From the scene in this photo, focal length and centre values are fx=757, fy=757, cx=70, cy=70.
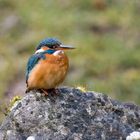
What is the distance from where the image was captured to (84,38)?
694 inches

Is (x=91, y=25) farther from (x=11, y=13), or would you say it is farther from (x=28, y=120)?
(x=28, y=120)

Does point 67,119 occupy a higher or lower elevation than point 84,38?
higher

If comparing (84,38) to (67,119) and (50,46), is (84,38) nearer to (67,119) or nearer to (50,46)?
(50,46)

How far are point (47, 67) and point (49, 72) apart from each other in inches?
3.0

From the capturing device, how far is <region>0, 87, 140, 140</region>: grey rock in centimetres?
787

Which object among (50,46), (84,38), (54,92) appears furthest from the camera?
(84,38)

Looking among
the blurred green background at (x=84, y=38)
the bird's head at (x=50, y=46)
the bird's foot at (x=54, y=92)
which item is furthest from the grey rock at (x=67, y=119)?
the blurred green background at (x=84, y=38)

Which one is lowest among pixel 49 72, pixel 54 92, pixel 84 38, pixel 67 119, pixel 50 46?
pixel 84 38

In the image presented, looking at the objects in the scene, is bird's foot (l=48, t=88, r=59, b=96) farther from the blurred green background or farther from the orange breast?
the blurred green background

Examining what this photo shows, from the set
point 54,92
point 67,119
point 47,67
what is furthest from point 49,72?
point 67,119

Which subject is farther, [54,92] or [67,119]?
[54,92]

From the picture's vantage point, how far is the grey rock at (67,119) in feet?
25.8

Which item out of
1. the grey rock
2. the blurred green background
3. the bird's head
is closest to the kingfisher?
the bird's head

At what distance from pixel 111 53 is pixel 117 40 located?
2.83 feet
